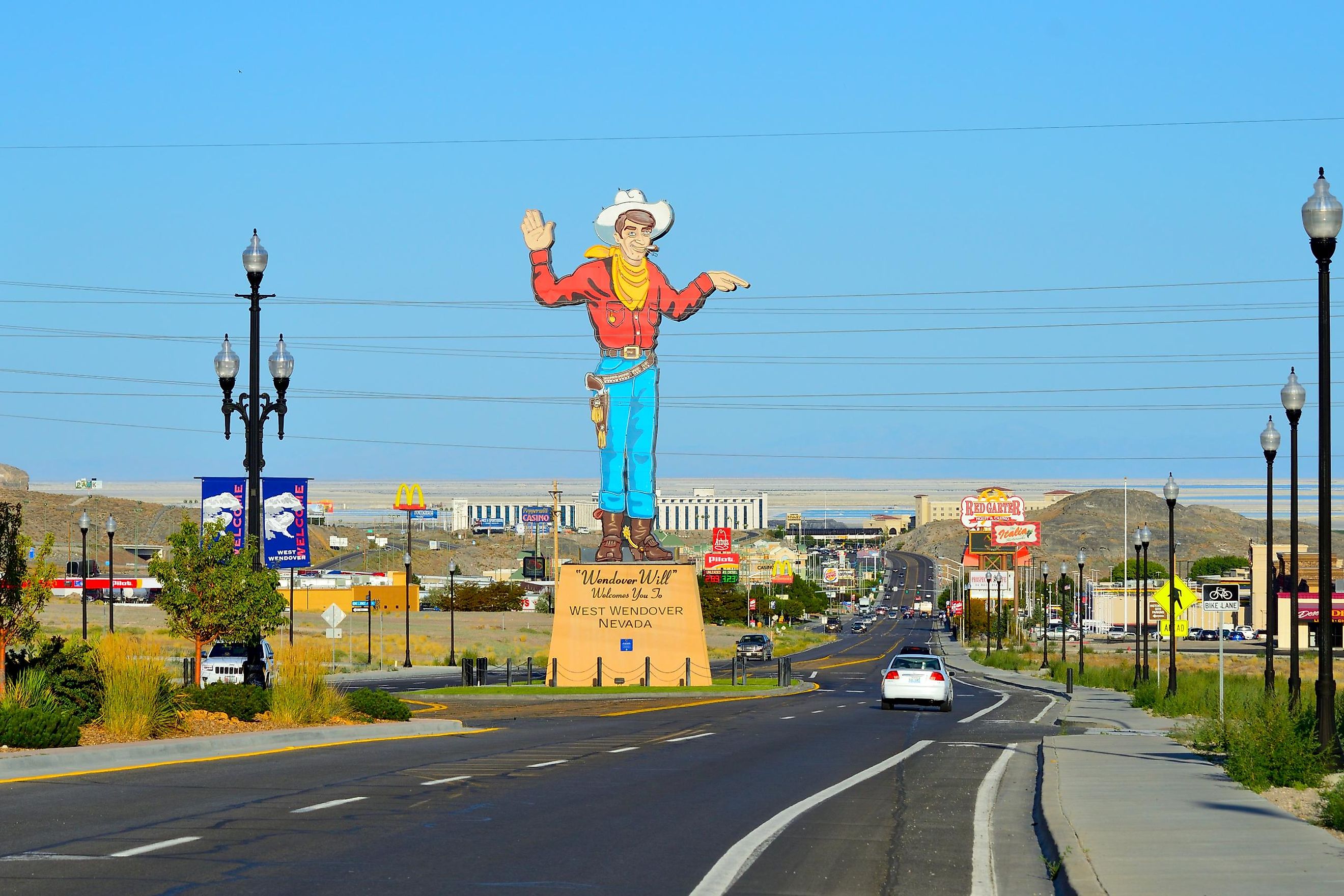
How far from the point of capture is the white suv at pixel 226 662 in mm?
37594

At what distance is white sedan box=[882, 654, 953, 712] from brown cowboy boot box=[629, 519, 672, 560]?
18.1m

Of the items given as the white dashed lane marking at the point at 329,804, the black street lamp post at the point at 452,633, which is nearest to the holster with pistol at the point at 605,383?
the black street lamp post at the point at 452,633

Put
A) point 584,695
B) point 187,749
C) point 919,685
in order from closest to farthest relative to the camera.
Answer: point 187,749 < point 919,685 < point 584,695

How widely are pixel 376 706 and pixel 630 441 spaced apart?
30292 mm

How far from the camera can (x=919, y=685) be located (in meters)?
39.3

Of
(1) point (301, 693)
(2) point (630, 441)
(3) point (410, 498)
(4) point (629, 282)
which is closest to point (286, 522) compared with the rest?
(2) point (630, 441)

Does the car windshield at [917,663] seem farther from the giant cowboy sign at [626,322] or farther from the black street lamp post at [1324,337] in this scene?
the black street lamp post at [1324,337]

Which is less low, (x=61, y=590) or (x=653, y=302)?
(x=653, y=302)

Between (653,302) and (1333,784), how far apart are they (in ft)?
137

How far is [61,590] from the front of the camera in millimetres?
131125

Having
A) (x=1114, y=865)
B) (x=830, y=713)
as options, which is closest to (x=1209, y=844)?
(x=1114, y=865)

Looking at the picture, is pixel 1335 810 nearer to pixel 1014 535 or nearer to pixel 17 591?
pixel 17 591

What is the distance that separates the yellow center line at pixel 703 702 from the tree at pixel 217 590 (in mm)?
10374

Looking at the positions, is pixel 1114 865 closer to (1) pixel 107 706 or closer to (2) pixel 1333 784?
(2) pixel 1333 784
